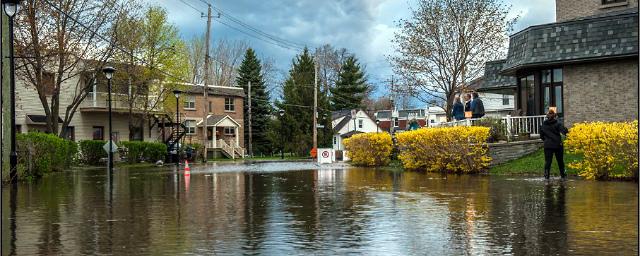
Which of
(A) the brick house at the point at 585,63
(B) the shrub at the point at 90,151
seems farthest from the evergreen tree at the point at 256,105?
(A) the brick house at the point at 585,63

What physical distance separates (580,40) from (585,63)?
0.98m

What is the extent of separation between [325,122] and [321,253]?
6231cm

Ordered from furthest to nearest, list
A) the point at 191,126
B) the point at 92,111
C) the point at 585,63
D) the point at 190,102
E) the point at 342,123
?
the point at 342,123 < the point at 190,102 < the point at 191,126 < the point at 92,111 < the point at 585,63

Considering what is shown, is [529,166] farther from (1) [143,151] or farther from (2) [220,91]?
(2) [220,91]

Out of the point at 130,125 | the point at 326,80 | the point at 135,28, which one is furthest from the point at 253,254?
the point at 326,80

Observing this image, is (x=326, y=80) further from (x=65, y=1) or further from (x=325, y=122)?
(x=65, y=1)

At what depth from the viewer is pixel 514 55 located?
28.8 metres

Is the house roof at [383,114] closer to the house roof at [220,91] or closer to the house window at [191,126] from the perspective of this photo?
the house roof at [220,91]

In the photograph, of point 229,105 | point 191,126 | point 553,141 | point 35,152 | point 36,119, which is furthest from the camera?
point 229,105

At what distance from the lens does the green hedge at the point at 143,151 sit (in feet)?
146

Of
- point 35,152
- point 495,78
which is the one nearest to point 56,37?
point 35,152

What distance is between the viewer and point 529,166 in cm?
2055

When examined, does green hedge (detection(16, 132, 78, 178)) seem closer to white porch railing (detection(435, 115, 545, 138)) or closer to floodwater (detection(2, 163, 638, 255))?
floodwater (detection(2, 163, 638, 255))

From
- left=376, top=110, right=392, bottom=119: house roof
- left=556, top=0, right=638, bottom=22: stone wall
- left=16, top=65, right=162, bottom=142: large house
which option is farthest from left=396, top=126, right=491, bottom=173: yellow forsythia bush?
left=376, top=110, right=392, bottom=119: house roof
